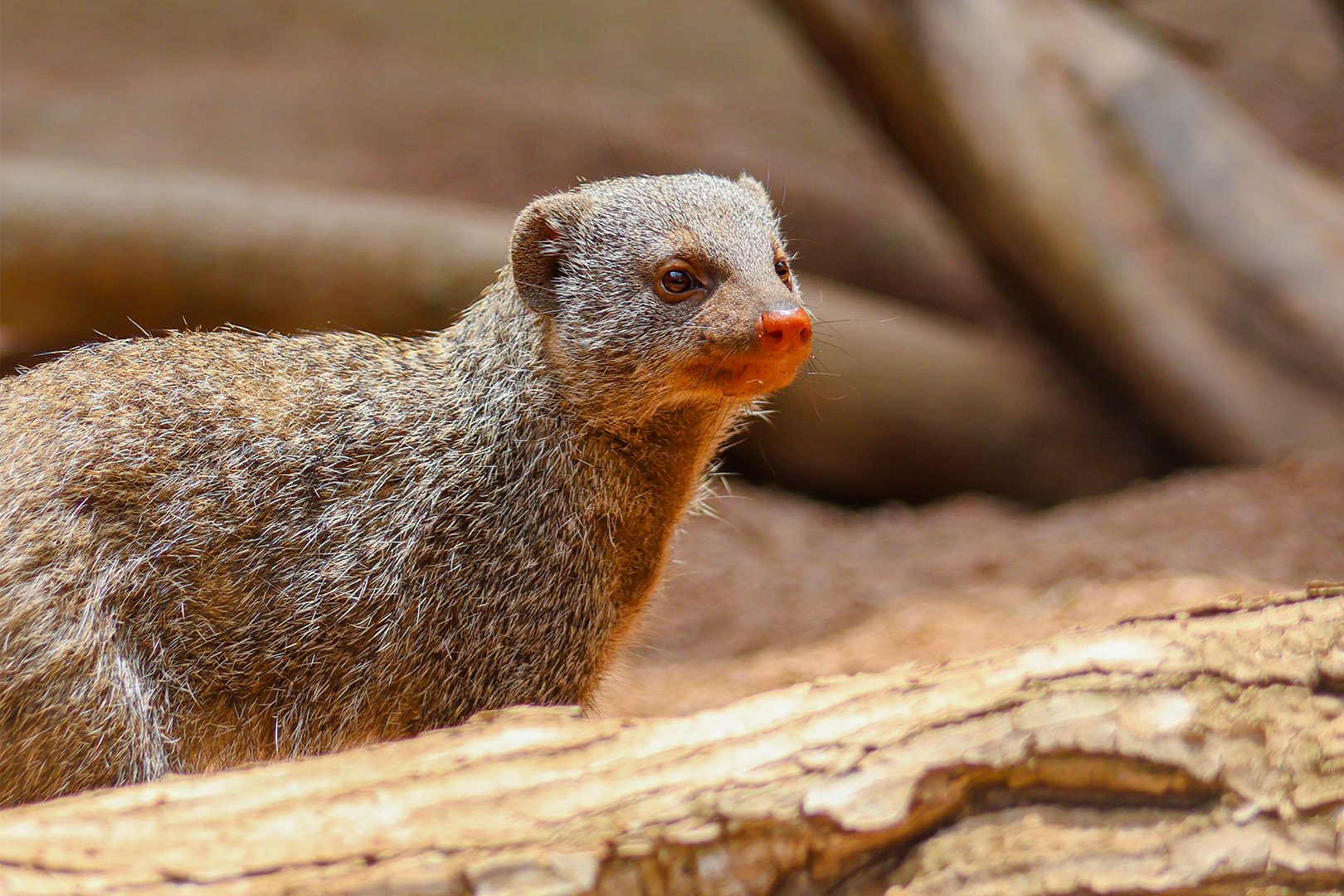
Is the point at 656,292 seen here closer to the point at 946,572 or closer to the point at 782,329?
the point at 782,329

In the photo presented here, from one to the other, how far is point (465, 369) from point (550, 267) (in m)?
0.32

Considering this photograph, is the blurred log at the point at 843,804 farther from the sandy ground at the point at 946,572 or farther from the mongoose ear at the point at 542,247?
the sandy ground at the point at 946,572

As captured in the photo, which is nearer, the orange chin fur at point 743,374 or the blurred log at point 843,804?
the blurred log at point 843,804

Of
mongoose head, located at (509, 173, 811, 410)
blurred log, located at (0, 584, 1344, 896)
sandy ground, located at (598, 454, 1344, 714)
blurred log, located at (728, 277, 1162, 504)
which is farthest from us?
blurred log, located at (728, 277, 1162, 504)

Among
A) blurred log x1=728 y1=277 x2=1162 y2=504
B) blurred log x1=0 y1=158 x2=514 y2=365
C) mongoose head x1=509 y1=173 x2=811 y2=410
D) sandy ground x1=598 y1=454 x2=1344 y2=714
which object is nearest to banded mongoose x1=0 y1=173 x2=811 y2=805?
mongoose head x1=509 y1=173 x2=811 y2=410

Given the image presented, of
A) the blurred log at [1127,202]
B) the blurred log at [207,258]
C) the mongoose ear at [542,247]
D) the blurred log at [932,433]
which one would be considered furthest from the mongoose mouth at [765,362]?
the blurred log at [1127,202]

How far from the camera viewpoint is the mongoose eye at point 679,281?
2.59 meters

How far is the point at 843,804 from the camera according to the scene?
4.77 feet

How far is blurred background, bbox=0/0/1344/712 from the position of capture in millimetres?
4387

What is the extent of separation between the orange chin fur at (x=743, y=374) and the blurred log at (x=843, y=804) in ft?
3.12

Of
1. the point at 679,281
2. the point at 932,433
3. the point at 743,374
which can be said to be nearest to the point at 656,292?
the point at 679,281

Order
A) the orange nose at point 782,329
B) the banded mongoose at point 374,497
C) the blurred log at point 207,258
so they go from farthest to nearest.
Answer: the blurred log at point 207,258 < the orange nose at point 782,329 < the banded mongoose at point 374,497

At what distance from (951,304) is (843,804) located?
6.07 meters

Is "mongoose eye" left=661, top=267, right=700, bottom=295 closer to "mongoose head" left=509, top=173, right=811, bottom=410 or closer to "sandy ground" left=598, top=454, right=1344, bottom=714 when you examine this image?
"mongoose head" left=509, top=173, right=811, bottom=410
